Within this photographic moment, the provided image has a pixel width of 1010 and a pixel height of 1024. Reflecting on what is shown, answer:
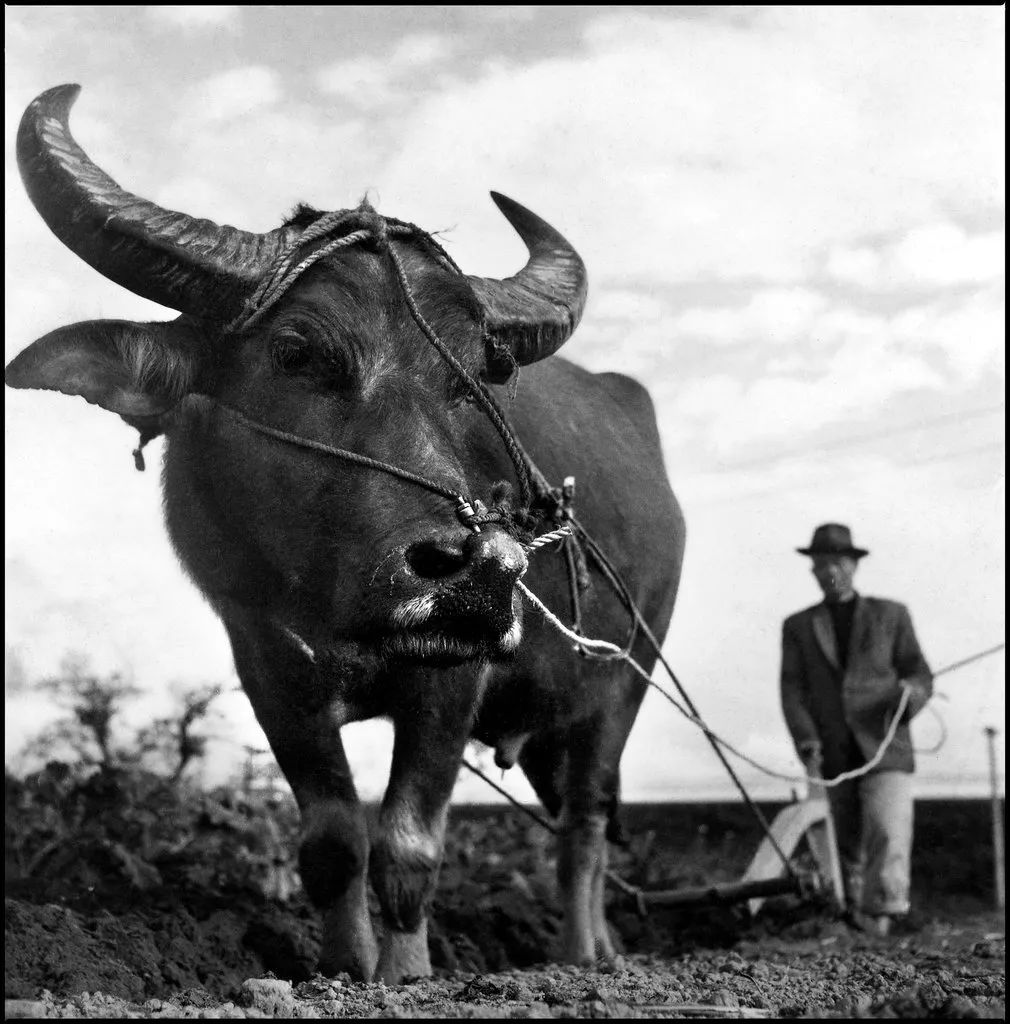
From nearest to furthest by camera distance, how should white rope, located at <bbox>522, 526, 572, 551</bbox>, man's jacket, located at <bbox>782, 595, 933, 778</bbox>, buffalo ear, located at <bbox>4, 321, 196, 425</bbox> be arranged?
white rope, located at <bbox>522, 526, 572, 551</bbox> < buffalo ear, located at <bbox>4, 321, 196, 425</bbox> < man's jacket, located at <bbox>782, 595, 933, 778</bbox>

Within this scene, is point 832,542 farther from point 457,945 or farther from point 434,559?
point 434,559

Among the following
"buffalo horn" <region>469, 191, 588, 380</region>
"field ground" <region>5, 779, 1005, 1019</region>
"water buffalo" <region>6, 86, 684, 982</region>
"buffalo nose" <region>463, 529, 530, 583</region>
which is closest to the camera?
"field ground" <region>5, 779, 1005, 1019</region>

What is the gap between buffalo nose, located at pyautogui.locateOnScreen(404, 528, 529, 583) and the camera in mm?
3289

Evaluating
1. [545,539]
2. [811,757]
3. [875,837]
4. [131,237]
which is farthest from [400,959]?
[875,837]

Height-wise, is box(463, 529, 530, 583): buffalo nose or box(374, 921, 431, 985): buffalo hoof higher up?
box(463, 529, 530, 583): buffalo nose

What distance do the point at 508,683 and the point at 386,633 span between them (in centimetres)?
117

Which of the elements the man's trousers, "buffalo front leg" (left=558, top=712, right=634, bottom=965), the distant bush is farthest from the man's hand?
the distant bush

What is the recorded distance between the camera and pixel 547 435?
4.92 m

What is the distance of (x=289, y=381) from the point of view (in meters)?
3.73

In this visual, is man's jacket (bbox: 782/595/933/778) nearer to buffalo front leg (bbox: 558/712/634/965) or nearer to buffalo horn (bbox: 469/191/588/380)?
buffalo front leg (bbox: 558/712/634/965)

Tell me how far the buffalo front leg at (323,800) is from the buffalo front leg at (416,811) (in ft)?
0.55

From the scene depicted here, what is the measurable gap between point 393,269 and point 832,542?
449cm

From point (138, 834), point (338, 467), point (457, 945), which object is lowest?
point (457, 945)

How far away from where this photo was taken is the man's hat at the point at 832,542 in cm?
770
